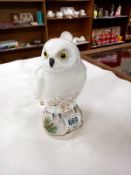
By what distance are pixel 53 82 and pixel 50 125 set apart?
15cm

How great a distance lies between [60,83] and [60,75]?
2 cm

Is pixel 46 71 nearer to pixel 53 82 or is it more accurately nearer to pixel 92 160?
pixel 53 82

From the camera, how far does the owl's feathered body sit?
391 mm

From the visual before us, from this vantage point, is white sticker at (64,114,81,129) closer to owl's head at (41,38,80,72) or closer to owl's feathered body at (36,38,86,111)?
owl's feathered body at (36,38,86,111)

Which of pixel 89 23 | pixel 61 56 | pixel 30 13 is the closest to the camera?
pixel 61 56

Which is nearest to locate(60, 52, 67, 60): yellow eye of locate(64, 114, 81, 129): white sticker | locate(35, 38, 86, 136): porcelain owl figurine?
locate(35, 38, 86, 136): porcelain owl figurine

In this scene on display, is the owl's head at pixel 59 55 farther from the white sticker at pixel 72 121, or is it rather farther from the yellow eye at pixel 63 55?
the white sticker at pixel 72 121

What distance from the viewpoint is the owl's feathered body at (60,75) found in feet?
1.28

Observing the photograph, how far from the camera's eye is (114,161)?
0.43 metres

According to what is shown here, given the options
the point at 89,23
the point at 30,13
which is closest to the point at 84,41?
the point at 89,23

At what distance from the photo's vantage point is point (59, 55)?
0.39 m

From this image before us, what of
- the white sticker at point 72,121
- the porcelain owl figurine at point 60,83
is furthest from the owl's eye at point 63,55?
the white sticker at point 72,121

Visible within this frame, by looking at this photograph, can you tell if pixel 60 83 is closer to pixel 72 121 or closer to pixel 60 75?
pixel 60 75

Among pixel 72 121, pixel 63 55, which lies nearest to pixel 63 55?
pixel 63 55
